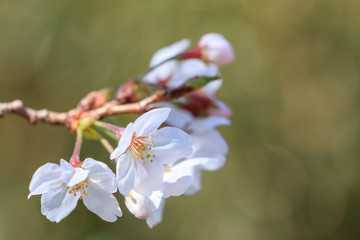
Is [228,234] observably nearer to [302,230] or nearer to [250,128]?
[302,230]

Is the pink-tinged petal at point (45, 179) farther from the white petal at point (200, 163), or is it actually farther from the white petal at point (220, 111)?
the white petal at point (220, 111)

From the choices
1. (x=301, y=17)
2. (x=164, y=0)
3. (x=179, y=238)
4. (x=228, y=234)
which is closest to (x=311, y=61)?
(x=301, y=17)

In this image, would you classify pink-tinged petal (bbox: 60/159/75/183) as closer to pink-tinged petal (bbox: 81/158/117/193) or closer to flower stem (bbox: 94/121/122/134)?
pink-tinged petal (bbox: 81/158/117/193)

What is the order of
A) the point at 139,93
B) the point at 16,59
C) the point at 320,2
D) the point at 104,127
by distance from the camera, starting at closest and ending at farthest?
the point at 104,127, the point at 139,93, the point at 16,59, the point at 320,2

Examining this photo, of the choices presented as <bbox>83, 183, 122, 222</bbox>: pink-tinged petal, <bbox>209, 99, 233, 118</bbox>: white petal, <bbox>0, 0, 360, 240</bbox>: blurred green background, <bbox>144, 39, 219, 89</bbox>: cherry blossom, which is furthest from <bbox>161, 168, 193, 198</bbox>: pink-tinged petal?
<bbox>0, 0, 360, 240</bbox>: blurred green background

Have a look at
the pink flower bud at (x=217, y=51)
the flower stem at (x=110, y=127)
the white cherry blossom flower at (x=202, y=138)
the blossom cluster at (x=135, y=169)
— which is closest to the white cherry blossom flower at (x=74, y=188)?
the blossom cluster at (x=135, y=169)
